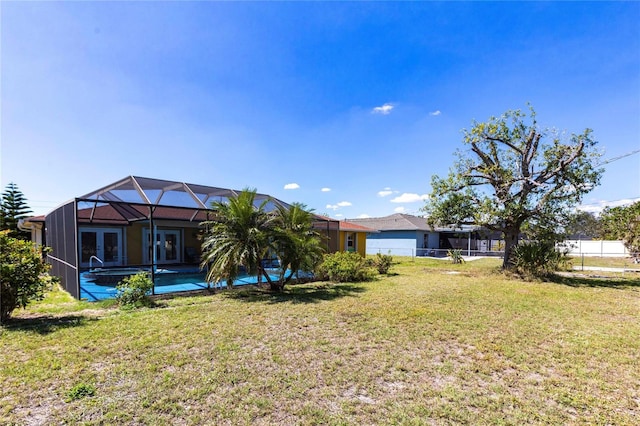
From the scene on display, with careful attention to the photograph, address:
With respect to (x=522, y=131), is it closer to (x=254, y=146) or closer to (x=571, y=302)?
(x=571, y=302)

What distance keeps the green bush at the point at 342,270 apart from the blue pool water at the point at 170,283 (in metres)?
1.96

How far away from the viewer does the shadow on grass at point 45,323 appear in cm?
527

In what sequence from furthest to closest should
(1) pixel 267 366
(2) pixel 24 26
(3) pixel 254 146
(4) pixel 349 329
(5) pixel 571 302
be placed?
(3) pixel 254 146
(5) pixel 571 302
(2) pixel 24 26
(4) pixel 349 329
(1) pixel 267 366

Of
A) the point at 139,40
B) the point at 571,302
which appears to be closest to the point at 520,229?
the point at 571,302

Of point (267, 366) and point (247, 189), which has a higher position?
point (247, 189)

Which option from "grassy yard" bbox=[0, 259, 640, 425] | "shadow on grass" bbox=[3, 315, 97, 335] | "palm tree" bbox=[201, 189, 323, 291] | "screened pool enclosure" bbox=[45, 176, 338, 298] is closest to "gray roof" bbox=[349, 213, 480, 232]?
"screened pool enclosure" bbox=[45, 176, 338, 298]

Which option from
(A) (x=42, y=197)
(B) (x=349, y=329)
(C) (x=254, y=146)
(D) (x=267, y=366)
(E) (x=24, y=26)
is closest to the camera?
(D) (x=267, y=366)

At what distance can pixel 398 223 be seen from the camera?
30.7 m

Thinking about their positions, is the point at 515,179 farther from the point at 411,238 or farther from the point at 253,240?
the point at 411,238

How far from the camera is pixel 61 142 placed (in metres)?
11.1

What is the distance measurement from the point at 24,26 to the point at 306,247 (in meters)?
8.46

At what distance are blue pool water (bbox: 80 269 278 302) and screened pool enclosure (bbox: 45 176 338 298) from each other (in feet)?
1.68

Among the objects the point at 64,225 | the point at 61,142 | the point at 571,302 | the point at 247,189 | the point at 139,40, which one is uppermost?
the point at 139,40

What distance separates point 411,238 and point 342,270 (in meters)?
19.3
